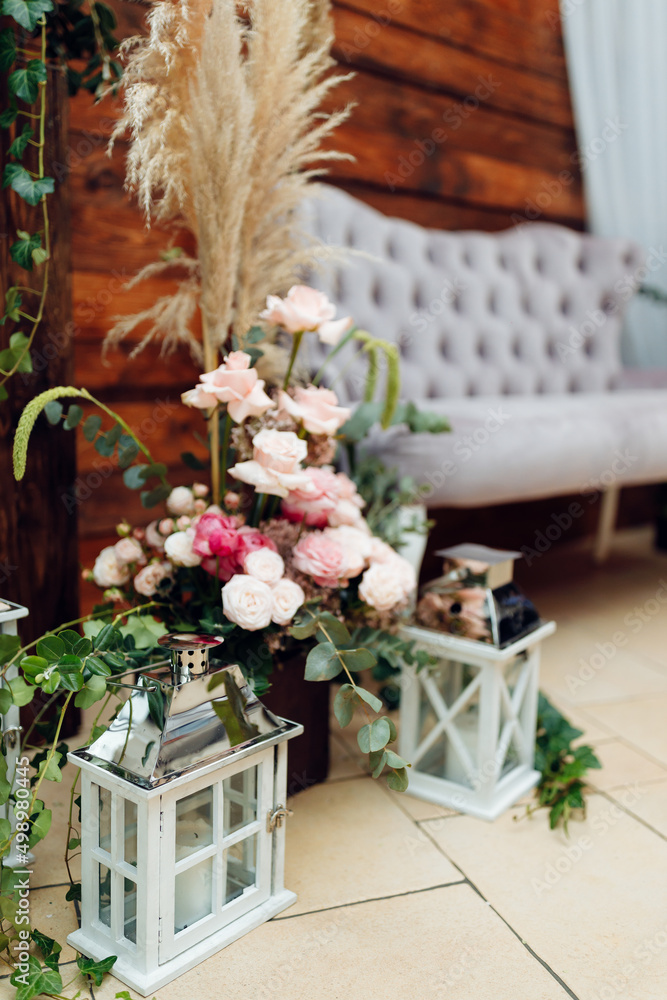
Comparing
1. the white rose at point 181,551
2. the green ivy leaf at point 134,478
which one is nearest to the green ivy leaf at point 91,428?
the green ivy leaf at point 134,478

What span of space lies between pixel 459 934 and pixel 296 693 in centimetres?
39

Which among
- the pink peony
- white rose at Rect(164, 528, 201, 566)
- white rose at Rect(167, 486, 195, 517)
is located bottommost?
white rose at Rect(164, 528, 201, 566)

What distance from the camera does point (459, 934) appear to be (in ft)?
3.07

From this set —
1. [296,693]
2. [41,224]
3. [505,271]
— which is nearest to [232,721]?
[296,693]

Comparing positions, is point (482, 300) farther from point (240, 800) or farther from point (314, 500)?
point (240, 800)

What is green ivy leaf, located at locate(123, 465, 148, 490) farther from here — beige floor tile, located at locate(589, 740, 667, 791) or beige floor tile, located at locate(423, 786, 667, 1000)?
beige floor tile, located at locate(589, 740, 667, 791)

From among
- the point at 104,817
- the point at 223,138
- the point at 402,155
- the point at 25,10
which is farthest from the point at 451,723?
the point at 402,155

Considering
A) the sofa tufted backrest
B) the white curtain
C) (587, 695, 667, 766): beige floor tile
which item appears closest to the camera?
(587, 695, 667, 766): beige floor tile

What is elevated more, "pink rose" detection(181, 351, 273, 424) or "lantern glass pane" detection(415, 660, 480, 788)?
"pink rose" detection(181, 351, 273, 424)

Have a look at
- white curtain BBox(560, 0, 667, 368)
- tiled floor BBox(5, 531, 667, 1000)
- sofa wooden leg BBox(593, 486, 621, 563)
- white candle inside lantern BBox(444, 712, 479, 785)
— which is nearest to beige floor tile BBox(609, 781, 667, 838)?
tiled floor BBox(5, 531, 667, 1000)

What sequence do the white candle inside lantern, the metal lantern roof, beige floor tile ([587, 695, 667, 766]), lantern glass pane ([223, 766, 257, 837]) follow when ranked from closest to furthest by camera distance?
the metal lantern roof → lantern glass pane ([223, 766, 257, 837]) → the white candle inside lantern → beige floor tile ([587, 695, 667, 766])

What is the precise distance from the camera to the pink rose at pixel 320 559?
1025mm

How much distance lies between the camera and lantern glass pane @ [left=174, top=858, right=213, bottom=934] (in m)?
0.87

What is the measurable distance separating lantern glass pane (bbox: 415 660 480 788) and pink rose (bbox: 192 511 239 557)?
1.32ft
